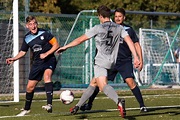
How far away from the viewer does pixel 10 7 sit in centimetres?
1961

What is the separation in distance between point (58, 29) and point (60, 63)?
1.18m

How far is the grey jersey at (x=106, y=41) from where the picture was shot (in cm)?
1150

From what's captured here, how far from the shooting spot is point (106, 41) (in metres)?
11.5

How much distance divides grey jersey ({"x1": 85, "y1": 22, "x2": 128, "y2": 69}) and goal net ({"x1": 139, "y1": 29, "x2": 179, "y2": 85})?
47.5 ft

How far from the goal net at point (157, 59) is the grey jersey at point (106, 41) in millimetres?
14483

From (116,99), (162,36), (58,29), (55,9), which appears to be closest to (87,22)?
(58,29)

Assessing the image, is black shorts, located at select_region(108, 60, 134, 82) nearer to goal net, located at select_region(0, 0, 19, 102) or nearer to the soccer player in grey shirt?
the soccer player in grey shirt

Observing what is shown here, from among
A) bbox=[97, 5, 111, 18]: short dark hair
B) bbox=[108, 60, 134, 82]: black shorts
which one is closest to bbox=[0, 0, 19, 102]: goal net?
bbox=[108, 60, 134, 82]: black shorts

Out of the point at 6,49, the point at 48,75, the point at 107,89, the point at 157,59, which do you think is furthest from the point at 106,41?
the point at 157,59

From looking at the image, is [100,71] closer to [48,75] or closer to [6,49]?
[48,75]

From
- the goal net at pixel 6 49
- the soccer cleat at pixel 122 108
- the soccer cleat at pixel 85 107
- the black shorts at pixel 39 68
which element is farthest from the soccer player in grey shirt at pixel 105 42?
the goal net at pixel 6 49

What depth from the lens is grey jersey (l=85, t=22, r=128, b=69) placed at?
11.5m

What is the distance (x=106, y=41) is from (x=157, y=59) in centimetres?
1592

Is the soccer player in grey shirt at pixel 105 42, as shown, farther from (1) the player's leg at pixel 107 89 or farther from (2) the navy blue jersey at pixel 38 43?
(2) the navy blue jersey at pixel 38 43
